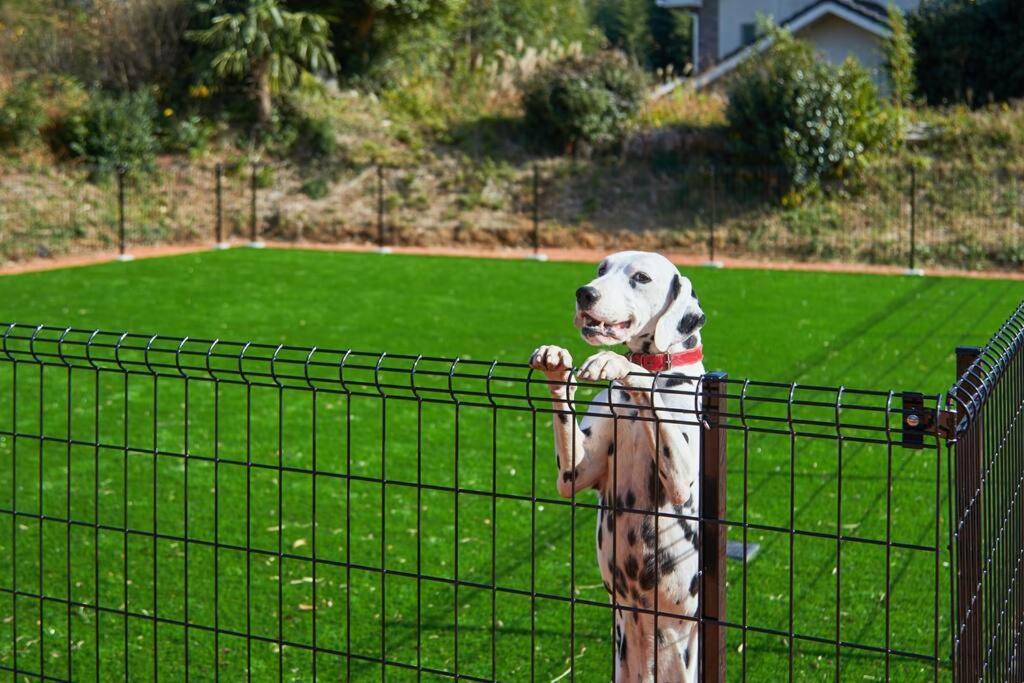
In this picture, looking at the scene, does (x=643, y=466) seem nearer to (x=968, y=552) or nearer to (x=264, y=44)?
(x=968, y=552)

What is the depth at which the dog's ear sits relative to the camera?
10.4 ft

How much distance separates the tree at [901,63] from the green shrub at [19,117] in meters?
14.8

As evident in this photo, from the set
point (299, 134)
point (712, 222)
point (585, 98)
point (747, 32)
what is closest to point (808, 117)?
point (712, 222)

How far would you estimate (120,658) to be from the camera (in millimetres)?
5328

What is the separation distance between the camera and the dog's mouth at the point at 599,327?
3.09m

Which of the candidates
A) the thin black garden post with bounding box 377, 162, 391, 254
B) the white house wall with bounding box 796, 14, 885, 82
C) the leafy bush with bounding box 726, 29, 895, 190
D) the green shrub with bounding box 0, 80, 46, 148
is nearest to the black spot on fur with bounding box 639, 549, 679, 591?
the thin black garden post with bounding box 377, 162, 391, 254

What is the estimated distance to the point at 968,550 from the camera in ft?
9.13

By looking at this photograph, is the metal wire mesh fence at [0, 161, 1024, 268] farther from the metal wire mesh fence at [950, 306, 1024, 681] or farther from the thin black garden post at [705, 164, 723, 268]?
the metal wire mesh fence at [950, 306, 1024, 681]

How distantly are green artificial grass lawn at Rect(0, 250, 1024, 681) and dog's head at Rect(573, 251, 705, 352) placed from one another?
1.35 ft

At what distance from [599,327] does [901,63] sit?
22688 millimetres

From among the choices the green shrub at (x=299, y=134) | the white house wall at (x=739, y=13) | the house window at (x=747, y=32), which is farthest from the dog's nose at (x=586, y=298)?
the white house wall at (x=739, y=13)

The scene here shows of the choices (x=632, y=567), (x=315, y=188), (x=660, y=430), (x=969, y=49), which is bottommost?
(x=632, y=567)

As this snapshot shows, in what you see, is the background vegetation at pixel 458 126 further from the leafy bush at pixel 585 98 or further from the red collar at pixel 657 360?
the red collar at pixel 657 360

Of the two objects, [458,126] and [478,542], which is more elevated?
[458,126]
